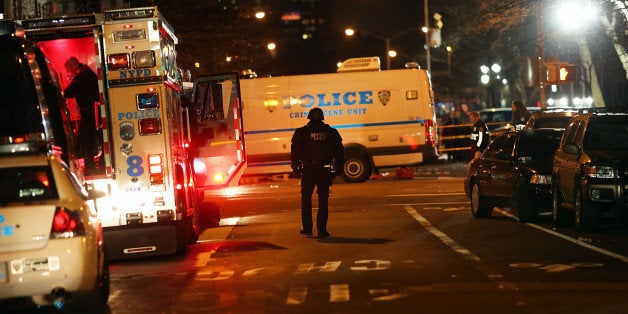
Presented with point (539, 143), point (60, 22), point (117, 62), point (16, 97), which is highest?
point (60, 22)

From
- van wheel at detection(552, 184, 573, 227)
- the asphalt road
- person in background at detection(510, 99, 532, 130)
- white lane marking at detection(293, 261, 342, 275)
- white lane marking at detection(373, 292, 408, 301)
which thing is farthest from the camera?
person in background at detection(510, 99, 532, 130)

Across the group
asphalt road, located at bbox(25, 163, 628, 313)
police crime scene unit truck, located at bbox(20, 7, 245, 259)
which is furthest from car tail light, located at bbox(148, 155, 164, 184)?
asphalt road, located at bbox(25, 163, 628, 313)

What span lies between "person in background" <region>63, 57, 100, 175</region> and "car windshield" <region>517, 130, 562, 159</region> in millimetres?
6877

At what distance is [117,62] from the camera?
12289 millimetres

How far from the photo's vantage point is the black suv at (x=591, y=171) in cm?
1392

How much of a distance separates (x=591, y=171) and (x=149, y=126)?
6114 millimetres

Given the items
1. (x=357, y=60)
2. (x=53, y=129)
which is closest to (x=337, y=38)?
(x=357, y=60)

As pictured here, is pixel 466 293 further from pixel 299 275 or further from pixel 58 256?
pixel 58 256

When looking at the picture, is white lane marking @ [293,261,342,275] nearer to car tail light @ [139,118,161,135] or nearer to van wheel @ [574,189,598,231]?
car tail light @ [139,118,161,135]

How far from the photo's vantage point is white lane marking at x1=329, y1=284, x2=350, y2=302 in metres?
9.41

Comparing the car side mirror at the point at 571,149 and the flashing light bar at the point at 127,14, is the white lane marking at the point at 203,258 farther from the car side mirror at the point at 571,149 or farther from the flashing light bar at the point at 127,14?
the car side mirror at the point at 571,149

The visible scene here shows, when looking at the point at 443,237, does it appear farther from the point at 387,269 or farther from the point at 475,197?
the point at 475,197

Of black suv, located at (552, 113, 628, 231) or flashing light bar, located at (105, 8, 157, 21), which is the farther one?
black suv, located at (552, 113, 628, 231)

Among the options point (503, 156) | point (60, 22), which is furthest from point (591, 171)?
point (60, 22)
